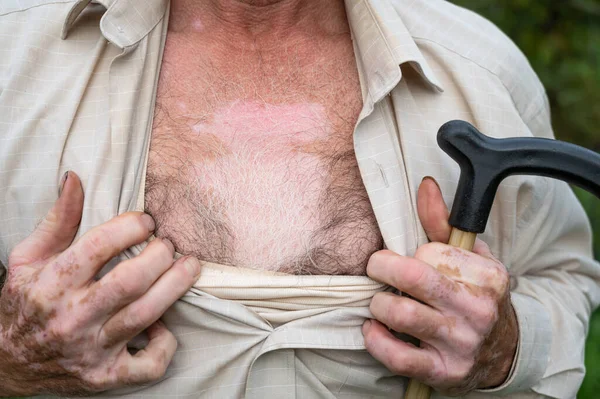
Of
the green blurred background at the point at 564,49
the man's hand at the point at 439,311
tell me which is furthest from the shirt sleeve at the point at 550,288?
the green blurred background at the point at 564,49

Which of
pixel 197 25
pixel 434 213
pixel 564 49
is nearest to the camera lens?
pixel 434 213

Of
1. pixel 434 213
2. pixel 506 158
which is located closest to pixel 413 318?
pixel 434 213

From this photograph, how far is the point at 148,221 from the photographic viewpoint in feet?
5.10

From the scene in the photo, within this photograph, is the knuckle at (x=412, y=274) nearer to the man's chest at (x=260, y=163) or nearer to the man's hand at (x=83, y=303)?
the man's chest at (x=260, y=163)

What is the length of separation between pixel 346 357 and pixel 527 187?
0.60 m

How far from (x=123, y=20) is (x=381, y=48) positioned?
57 cm

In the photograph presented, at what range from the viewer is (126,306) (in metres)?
1.44

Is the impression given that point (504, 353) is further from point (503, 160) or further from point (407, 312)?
point (503, 160)

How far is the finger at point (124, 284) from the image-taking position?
141cm

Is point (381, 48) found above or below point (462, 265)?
above

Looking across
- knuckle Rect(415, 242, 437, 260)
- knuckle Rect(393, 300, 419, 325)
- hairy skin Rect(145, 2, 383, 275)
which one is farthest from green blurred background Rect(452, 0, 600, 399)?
knuckle Rect(393, 300, 419, 325)

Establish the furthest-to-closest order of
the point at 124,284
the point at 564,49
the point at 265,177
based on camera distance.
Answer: the point at 564,49, the point at 265,177, the point at 124,284

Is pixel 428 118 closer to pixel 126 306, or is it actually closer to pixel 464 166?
pixel 464 166

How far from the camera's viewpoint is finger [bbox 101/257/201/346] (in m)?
1.43
